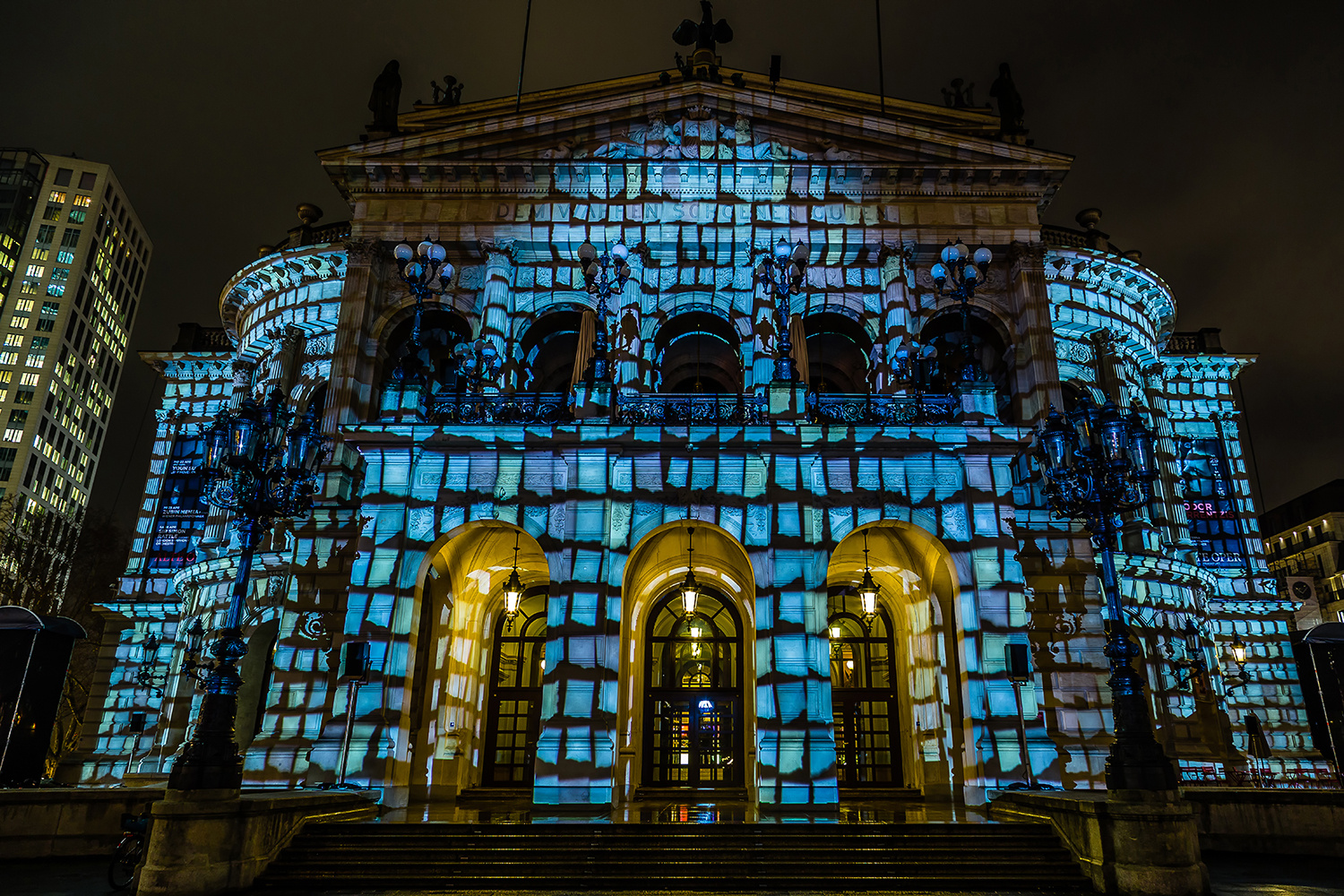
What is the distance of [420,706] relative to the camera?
20172 mm

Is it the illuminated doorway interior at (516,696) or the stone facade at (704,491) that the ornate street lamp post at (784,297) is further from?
the illuminated doorway interior at (516,696)

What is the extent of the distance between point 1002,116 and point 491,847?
26.0 meters

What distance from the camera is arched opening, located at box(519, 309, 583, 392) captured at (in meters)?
23.9

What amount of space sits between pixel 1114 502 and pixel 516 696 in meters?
15.7

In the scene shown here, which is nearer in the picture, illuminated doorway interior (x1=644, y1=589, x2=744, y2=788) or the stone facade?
the stone facade

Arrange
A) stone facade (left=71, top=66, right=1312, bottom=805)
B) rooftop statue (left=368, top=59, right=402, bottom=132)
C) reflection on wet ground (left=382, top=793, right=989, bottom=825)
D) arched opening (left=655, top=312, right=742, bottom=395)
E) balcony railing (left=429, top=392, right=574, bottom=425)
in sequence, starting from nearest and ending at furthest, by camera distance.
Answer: reflection on wet ground (left=382, top=793, right=989, bottom=825), stone facade (left=71, top=66, right=1312, bottom=805), balcony railing (left=429, top=392, right=574, bottom=425), arched opening (left=655, top=312, right=742, bottom=395), rooftop statue (left=368, top=59, right=402, bottom=132)

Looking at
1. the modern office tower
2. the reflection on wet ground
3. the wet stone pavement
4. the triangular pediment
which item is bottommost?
the wet stone pavement

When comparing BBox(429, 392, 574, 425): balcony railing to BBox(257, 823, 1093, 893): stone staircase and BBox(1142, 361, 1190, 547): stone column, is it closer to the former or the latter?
BBox(257, 823, 1093, 893): stone staircase

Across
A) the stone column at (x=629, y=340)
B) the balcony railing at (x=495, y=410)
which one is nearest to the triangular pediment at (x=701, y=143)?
the stone column at (x=629, y=340)

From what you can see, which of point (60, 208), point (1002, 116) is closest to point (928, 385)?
point (1002, 116)

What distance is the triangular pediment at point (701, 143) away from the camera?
2391cm

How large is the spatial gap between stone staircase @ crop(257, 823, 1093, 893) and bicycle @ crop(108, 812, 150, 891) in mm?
1741

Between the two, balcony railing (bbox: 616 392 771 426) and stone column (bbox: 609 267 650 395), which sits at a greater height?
stone column (bbox: 609 267 650 395)

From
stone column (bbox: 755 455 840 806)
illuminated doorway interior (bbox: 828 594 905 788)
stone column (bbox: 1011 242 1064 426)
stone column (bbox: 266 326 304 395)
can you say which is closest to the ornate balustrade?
stone column (bbox: 755 455 840 806)
